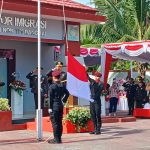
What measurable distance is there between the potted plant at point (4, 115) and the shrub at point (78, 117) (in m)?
1.68

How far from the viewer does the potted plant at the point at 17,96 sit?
17.2m

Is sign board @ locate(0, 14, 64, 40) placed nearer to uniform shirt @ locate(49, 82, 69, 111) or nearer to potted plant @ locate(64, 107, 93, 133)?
potted plant @ locate(64, 107, 93, 133)

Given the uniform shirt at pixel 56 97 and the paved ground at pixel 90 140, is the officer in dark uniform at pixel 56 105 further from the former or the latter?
the paved ground at pixel 90 140

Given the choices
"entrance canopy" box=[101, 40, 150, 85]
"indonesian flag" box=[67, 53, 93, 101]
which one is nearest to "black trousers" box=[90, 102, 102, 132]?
"indonesian flag" box=[67, 53, 93, 101]

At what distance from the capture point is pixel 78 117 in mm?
13789

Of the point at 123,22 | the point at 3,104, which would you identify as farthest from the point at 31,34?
the point at 123,22

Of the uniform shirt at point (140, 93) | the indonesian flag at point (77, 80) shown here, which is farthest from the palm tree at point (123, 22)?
the indonesian flag at point (77, 80)

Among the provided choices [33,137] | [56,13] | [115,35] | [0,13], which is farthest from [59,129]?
[115,35]

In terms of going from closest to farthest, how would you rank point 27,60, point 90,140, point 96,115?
point 90,140 → point 96,115 → point 27,60

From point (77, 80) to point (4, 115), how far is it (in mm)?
2678

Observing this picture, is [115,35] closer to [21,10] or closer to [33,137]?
[21,10]

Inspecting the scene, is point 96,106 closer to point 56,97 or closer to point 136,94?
point 56,97

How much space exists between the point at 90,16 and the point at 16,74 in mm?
3558

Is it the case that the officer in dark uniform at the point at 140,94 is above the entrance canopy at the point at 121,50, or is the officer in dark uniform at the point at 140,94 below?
below
